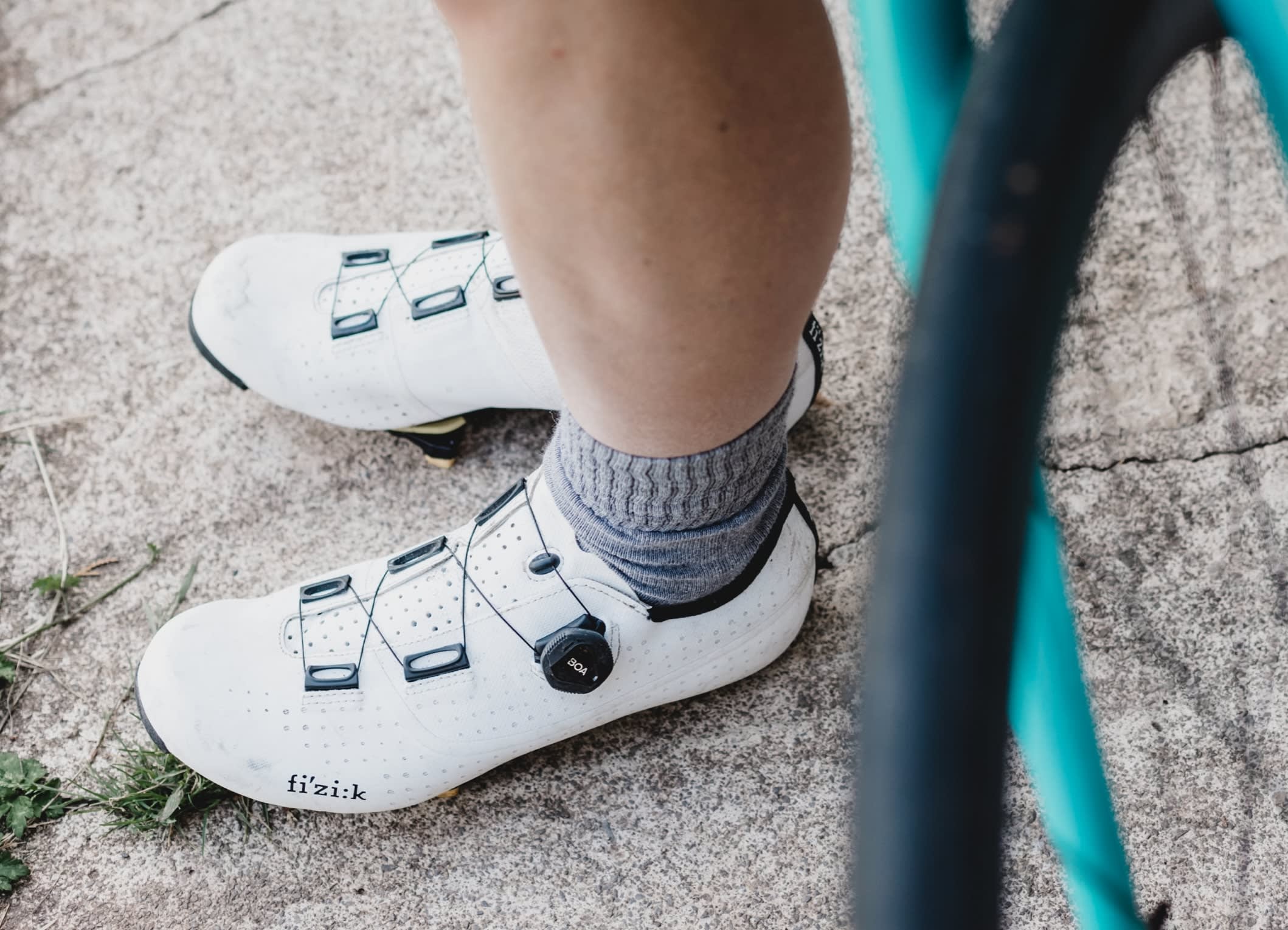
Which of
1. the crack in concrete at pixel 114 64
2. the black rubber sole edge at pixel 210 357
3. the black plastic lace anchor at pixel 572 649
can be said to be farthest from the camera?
the crack in concrete at pixel 114 64

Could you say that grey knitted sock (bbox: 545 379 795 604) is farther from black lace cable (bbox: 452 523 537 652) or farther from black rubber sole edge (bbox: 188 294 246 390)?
black rubber sole edge (bbox: 188 294 246 390)

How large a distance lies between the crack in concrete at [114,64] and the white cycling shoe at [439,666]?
876 mm

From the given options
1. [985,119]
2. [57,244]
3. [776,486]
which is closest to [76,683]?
[57,244]

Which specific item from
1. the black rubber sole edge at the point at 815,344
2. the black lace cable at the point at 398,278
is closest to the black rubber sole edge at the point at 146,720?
the black lace cable at the point at 398,278

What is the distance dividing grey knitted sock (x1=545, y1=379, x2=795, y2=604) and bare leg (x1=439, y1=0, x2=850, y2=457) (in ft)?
0.31

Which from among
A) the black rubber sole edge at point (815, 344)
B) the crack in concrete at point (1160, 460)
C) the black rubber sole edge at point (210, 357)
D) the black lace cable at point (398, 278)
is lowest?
the crack in concrete at point (1160, 460)

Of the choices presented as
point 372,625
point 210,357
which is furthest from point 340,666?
point 210,357

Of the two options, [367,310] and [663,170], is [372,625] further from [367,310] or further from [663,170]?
[663,170]

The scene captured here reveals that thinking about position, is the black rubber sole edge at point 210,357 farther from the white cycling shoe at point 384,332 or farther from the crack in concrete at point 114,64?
the crack in concrete at point 114,64

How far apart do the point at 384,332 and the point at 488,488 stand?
0.61 feet

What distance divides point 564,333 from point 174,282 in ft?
2.76

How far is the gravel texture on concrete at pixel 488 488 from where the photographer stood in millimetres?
857

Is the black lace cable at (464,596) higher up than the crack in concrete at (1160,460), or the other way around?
the black lace cable at (464,596)

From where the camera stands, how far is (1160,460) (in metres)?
0.99
